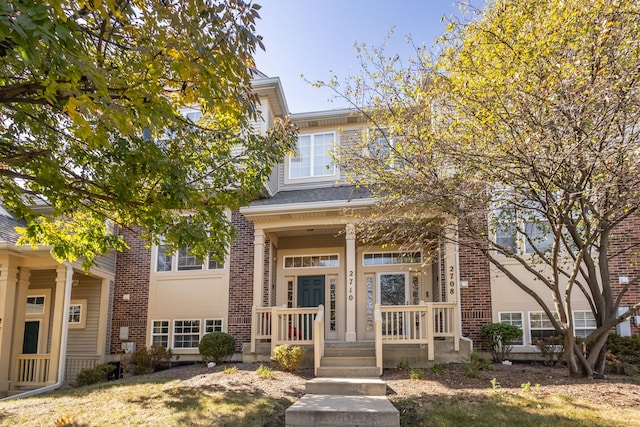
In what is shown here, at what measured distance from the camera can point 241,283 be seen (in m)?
13.1

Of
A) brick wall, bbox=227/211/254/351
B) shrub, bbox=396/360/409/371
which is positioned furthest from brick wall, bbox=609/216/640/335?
brick wall, bbox=227/211/254/351

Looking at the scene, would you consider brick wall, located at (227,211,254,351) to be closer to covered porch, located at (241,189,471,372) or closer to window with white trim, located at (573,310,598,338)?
covered porch, located at (241,189,471,372)

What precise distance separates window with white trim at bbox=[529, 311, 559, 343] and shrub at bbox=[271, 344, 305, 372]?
5634 millimetres

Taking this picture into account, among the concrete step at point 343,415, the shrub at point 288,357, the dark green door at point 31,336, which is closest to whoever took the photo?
the concrete step at point 343,415

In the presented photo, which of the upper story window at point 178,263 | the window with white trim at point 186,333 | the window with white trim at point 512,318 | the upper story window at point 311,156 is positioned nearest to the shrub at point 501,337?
the window with white trim at point 512,318

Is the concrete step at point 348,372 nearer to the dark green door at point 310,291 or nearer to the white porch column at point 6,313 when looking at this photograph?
the dark green door at point 310,291

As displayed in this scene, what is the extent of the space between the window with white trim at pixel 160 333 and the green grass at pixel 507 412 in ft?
27.1

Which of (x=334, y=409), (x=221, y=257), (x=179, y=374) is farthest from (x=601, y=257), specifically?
(x=179, y=374)

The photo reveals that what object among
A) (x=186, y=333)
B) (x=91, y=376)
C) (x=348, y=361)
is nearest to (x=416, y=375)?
(x=348, y=361)

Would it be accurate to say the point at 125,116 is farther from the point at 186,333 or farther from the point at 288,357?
the point at 186,333

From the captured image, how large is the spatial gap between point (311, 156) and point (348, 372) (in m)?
7.16

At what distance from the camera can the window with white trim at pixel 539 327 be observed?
450 inches

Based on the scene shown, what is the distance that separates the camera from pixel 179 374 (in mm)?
10539

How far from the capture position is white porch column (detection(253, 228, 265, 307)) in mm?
12281
